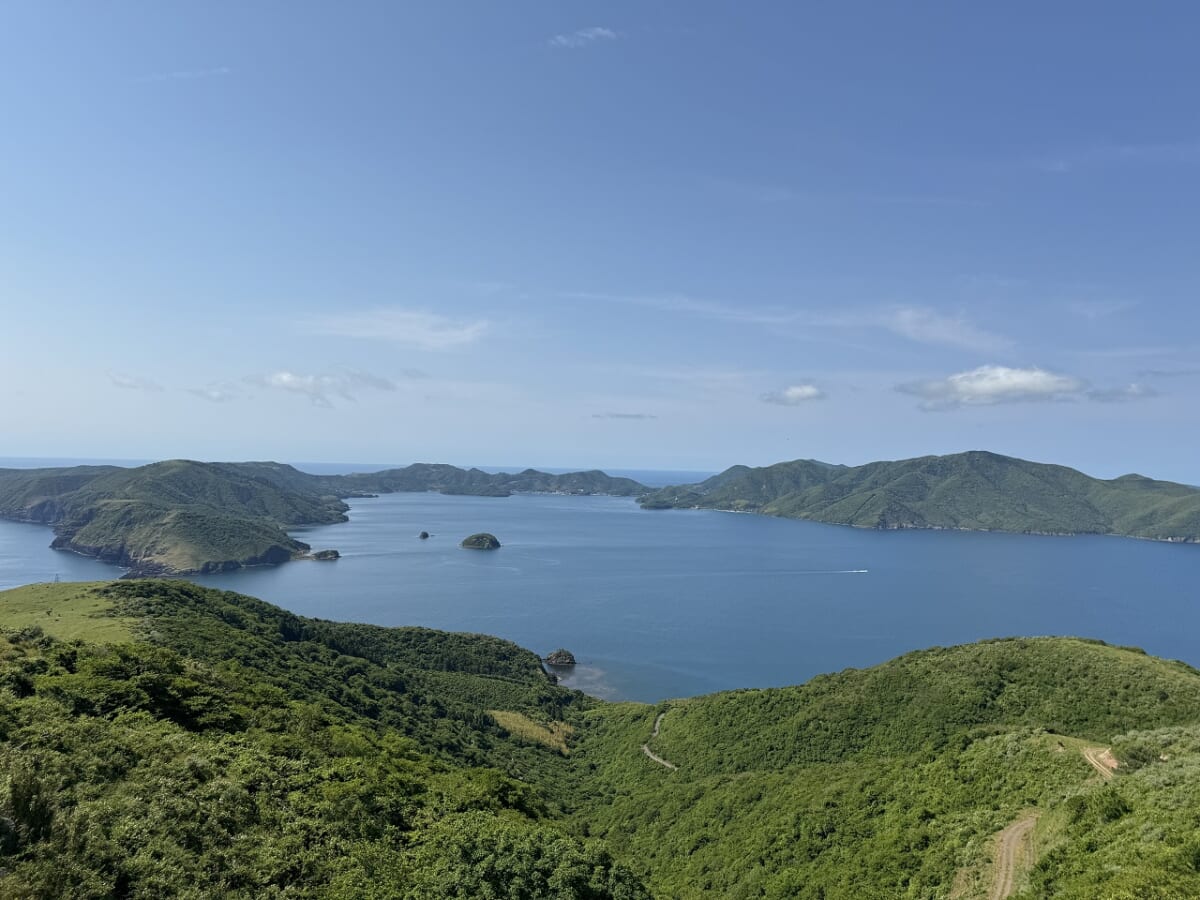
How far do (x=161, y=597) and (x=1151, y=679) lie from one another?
9431 centimetres

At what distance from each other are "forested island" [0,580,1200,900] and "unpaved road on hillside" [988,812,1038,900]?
14 cm

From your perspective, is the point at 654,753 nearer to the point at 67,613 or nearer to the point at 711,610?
the point at 67,613

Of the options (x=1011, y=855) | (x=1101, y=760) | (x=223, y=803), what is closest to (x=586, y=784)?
(x=1101, y=760)

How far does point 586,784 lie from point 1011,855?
43760 millimetres

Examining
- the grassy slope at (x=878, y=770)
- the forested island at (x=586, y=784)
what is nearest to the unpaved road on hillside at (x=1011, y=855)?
the forested island at (x=586, y=784)

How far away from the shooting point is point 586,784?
5941cm

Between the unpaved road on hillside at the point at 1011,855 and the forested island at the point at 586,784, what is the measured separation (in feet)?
0.46

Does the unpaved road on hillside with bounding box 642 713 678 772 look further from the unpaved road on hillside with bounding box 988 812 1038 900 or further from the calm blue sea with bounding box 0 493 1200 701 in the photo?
the unpaved road on hillside with bounding box 988 812 1038 900

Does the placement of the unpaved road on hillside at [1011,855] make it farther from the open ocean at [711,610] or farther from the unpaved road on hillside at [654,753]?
the open ocean at [711,610]

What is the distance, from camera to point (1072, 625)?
136 meters

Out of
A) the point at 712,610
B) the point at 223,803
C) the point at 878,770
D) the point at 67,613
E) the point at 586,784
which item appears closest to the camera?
the point at 223,803

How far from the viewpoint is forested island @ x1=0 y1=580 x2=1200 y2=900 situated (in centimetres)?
1714

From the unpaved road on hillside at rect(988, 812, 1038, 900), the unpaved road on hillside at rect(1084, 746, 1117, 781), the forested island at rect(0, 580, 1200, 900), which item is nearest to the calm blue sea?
the forested island at rect(0, 580, 1200, 900)

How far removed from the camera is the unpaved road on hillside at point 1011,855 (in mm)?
21250
